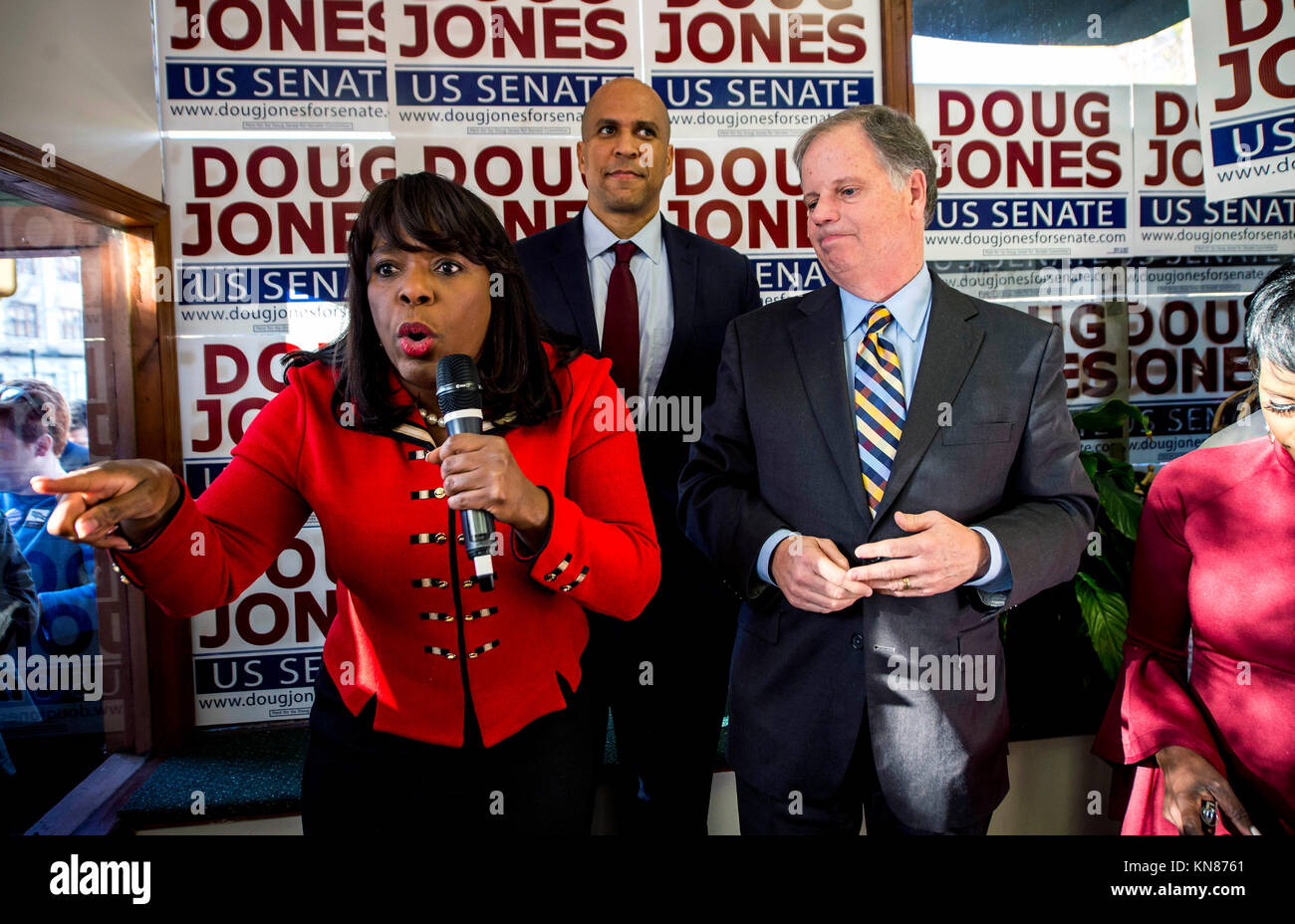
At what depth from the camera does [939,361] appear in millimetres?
1552

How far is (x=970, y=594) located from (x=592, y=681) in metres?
1.06

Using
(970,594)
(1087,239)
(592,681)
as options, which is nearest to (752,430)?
(970,594)

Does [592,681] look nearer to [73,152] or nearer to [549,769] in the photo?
[549,769]

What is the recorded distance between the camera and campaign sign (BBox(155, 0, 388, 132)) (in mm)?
3199

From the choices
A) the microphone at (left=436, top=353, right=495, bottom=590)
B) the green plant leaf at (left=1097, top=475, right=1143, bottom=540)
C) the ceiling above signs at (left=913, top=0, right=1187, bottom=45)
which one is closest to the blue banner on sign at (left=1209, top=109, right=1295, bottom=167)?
the green plant leaf at (left=1097, top=475, right=1143, bottom=540)

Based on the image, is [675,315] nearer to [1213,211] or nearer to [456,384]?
[456,384]

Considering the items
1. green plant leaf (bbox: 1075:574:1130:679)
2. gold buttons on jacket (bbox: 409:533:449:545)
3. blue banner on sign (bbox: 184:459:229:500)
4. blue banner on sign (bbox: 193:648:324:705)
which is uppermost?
blue banner on sign (bbox: 184:459:229:500)

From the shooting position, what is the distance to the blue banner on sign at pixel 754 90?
11.2 feet

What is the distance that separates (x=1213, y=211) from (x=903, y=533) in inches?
130

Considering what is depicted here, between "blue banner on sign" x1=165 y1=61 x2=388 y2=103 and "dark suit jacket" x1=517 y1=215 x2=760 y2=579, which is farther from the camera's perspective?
"blue banner on sign" x1=165 y1=61 x2=388 y2=103

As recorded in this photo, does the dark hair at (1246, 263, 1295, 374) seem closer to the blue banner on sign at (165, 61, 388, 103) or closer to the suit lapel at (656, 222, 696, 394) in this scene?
the suit lapel at (656, 222, 696, 394)

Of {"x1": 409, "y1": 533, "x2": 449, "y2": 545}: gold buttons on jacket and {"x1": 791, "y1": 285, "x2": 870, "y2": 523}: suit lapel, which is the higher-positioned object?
{"x1": 791, "y1": 285, "x2": 870, "y2": 523}: suit lapel

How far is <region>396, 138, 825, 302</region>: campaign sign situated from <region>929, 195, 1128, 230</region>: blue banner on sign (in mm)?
657

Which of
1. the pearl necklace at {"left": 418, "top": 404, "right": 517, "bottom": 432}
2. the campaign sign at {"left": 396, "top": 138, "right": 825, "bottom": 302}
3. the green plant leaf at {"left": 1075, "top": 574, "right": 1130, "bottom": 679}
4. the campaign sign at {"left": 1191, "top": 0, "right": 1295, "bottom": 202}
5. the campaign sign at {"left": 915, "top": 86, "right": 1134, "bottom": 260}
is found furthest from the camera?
the campaign sign at {"left": 915, "top": 86, "right": 1134, "bottom": 260}
